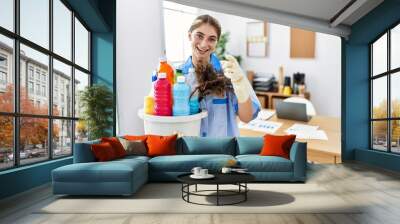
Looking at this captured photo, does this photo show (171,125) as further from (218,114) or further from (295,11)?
(295,11)

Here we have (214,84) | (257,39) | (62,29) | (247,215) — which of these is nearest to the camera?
(247,215)

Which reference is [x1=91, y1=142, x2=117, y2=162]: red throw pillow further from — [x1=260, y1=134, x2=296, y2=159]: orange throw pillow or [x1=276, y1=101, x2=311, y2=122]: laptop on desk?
[x1=276, y1=101, x2=311, y2=122]: laptop on desk

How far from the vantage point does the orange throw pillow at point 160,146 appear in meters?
5.98

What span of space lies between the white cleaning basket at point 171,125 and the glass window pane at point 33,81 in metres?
1.95

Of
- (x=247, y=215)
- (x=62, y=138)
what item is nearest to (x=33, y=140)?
(x=62, y=138)

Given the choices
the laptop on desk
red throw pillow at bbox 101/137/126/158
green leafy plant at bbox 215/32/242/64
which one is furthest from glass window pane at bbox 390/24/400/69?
green leafy plant at bbox 215/32/242/64

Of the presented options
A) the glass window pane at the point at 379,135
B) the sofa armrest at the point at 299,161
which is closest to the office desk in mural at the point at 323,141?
the glass window pane at the point at 379,135

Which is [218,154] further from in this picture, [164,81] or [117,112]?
[117,112]

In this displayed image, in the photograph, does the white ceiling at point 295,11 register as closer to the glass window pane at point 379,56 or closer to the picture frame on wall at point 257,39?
the glass window pane at point 379,56

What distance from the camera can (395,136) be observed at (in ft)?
23.9

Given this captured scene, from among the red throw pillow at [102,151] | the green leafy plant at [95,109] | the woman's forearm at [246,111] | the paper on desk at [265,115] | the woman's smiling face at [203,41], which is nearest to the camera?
the red throw pillow at [102,151]

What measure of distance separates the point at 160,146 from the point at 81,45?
2530 mm

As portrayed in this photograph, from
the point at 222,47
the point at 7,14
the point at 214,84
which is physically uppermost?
the point at 222,47

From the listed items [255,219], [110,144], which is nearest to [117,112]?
[110,144]
